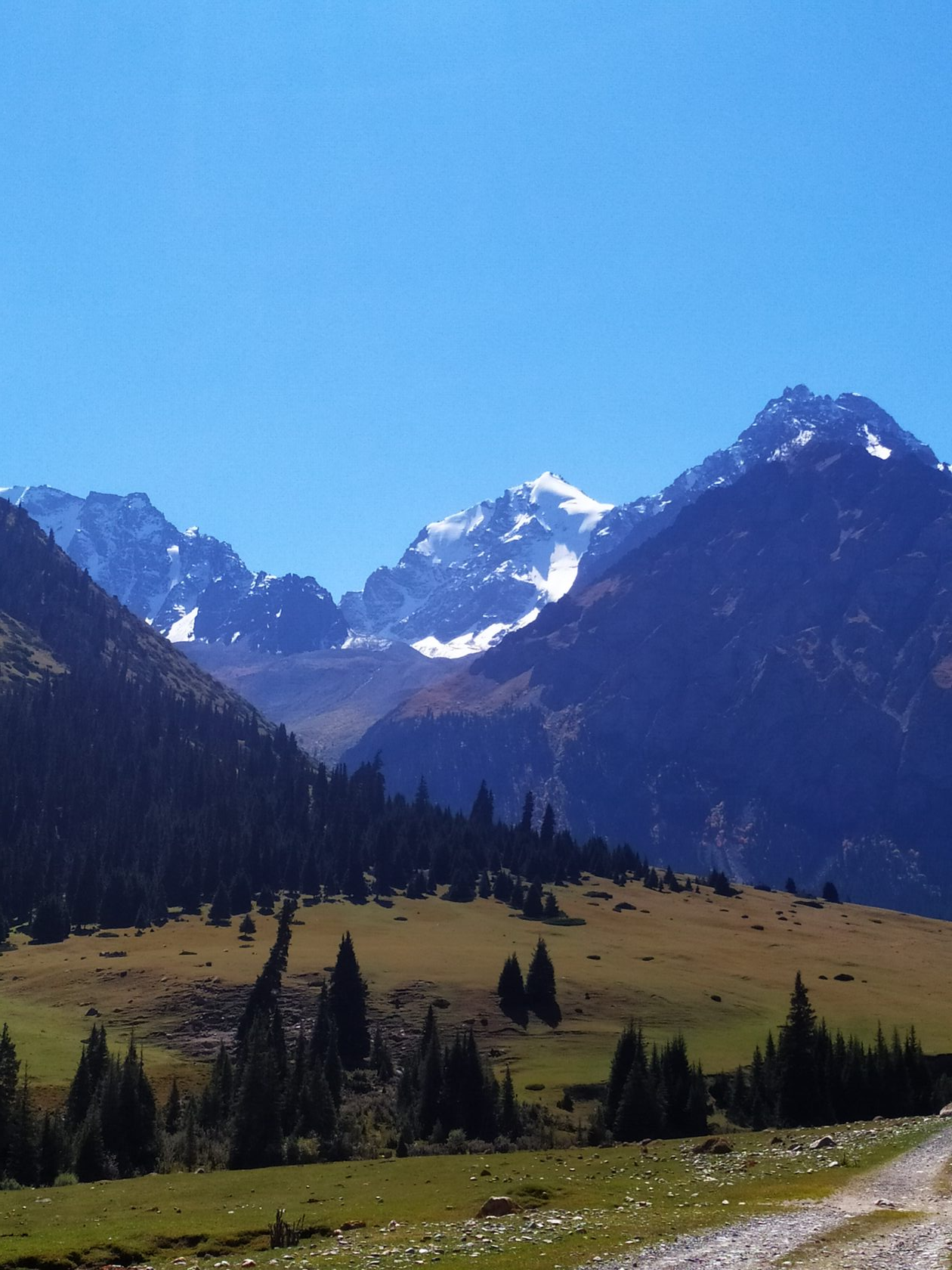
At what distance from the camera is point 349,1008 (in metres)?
120

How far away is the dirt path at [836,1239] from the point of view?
29.2 m

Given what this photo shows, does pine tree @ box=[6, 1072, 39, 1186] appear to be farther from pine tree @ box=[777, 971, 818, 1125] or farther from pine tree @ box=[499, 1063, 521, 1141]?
pine tree @ box=[777, 971, 818, 1125]

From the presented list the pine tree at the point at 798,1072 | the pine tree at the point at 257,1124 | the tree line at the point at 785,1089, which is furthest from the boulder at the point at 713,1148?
the pine tree at the point at 798,1072

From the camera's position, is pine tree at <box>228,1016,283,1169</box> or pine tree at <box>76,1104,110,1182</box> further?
pine tree at <box>228,1016,283,1169</box>

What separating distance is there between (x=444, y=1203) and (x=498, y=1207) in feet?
14.9

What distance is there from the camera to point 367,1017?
405 ft

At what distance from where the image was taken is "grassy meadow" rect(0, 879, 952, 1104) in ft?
374

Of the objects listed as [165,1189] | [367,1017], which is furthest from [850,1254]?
[367,1017]

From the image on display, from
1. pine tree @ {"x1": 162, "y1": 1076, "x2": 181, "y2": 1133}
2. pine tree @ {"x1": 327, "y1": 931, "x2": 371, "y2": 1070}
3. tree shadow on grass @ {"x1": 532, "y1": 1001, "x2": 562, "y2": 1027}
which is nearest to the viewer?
pine tree @ {"x1": 162, "y1": 1076, "x2": 181, "y2": 1133}

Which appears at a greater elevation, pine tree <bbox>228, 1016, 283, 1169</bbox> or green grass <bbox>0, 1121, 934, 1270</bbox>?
green grass <bbox>0, 1121, 934, 1270</bbox>

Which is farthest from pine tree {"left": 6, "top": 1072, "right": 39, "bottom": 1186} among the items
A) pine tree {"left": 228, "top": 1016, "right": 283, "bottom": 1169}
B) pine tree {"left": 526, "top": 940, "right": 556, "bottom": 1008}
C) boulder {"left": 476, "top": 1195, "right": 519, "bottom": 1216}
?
pine tree {"left": 526, "top": 940, "right": 556, "bottom": 1008}

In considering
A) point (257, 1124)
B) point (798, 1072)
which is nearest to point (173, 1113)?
point (257, 1124)

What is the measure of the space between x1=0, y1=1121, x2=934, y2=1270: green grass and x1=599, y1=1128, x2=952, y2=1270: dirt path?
167 centimetres

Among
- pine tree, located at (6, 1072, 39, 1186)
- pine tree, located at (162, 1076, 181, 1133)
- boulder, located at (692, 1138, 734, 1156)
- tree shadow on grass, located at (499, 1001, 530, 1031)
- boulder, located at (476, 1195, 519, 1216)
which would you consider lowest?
pine tree, located at (162, 1076, 181, 1133)
